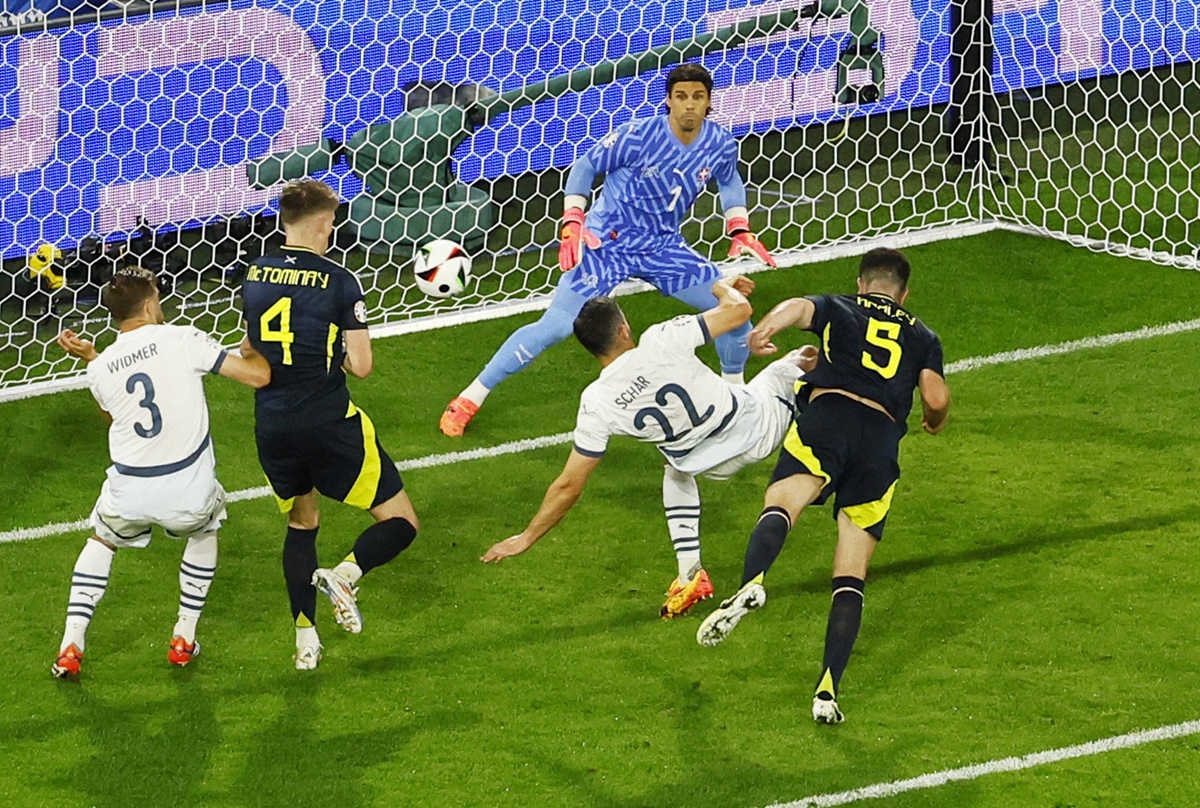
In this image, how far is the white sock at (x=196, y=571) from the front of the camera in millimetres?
6691

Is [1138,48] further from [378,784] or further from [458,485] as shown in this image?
[378,784]

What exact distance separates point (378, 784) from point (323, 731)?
17.0 inches

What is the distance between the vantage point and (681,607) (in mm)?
7016

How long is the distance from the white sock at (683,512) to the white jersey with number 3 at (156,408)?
1.73 m

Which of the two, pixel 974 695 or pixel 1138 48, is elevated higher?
pixel 1138 48

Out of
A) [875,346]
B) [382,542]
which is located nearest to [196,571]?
[382,542]

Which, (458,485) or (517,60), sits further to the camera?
(517,60)

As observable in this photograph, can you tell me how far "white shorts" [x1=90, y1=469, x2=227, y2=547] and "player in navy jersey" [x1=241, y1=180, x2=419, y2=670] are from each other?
0.85 feet

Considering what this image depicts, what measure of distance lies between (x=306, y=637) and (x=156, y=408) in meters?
1.02

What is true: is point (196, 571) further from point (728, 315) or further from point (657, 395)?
point (728, 315)

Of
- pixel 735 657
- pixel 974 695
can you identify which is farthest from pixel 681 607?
pixel 974 695

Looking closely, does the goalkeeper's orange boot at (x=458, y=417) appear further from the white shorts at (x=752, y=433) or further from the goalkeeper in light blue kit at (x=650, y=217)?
the white shorts at (x=752, y=433)

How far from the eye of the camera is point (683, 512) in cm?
696

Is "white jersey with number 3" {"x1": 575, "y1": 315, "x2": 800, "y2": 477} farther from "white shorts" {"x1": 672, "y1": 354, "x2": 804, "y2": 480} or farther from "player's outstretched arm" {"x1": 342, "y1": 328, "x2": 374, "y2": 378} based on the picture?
"player's outstretched arm" {"x1": 342, "y1": 328, "x2": 374, "y2": 378}
